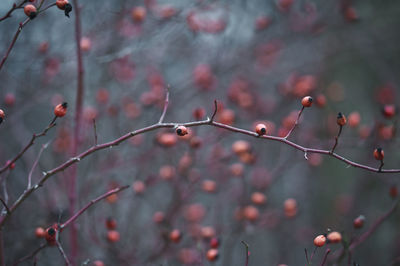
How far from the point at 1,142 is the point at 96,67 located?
1.08 metres

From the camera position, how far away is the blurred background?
2.62 metres

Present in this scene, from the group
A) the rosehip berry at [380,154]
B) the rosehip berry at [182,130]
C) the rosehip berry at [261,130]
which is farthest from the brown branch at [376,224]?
the rosehip berry at [182,130]

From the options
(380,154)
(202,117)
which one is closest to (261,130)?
(380,154)

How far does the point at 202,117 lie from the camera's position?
8.11ft

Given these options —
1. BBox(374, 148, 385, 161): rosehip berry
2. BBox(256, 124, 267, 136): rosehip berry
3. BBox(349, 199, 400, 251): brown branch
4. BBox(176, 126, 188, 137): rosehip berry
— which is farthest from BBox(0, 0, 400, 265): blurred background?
BBox(176, 126, 188, 137): rosehip berry

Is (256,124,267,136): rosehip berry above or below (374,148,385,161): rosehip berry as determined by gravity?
above

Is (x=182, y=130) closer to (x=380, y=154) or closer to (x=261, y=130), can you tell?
(x=261, y=130)

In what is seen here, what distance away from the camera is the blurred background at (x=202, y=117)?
262cm

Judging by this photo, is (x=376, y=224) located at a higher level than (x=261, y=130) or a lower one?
lower

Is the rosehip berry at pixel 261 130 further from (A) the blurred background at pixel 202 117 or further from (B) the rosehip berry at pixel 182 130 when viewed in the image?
(A) the blurred background at pixel 202 117

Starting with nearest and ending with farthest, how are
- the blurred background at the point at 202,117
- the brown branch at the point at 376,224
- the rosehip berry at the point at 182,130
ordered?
the rosehip berry at the point at 182,130, the brown branch at the point at 376,224, the blurred background at the point at 202,117

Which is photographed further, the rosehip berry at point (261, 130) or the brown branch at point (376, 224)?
the brown branch at point (376, 224)

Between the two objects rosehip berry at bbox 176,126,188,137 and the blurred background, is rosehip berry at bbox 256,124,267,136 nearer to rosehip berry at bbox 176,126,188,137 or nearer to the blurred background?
rosehip berry at bbox 176,126,188,137

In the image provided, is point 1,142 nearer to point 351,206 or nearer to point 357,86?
point 351,206
